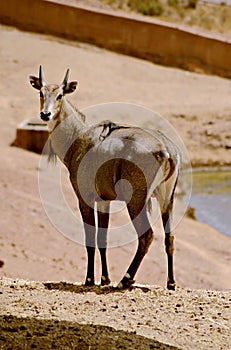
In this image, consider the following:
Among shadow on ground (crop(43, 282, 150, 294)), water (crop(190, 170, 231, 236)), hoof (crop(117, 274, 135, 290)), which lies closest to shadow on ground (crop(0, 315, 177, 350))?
shadow on ground (crop(43, 282, 150, 294))

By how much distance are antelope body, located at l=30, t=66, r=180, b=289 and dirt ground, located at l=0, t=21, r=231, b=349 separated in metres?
0.66

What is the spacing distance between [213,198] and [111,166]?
12.8 meters

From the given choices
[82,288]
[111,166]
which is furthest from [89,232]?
[111,166]

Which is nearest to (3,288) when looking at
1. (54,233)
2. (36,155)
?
(54,233)

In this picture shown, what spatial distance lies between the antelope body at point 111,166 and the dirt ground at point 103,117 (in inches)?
25.9

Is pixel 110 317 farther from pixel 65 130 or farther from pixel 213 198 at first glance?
pixel 213 198

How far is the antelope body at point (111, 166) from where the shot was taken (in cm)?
782

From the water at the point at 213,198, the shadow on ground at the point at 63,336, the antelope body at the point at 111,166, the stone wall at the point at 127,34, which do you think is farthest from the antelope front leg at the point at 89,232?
the stone wall at the point at 127,34

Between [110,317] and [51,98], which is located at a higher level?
[51,98]

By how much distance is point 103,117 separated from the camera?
24750 millimetres

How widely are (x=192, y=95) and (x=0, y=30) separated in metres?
9.01

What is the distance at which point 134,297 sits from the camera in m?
7.50

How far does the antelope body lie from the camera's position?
7.82 meters

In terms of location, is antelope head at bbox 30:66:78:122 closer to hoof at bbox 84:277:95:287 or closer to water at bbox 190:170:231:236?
hoof at bbox 84:277:95:287
